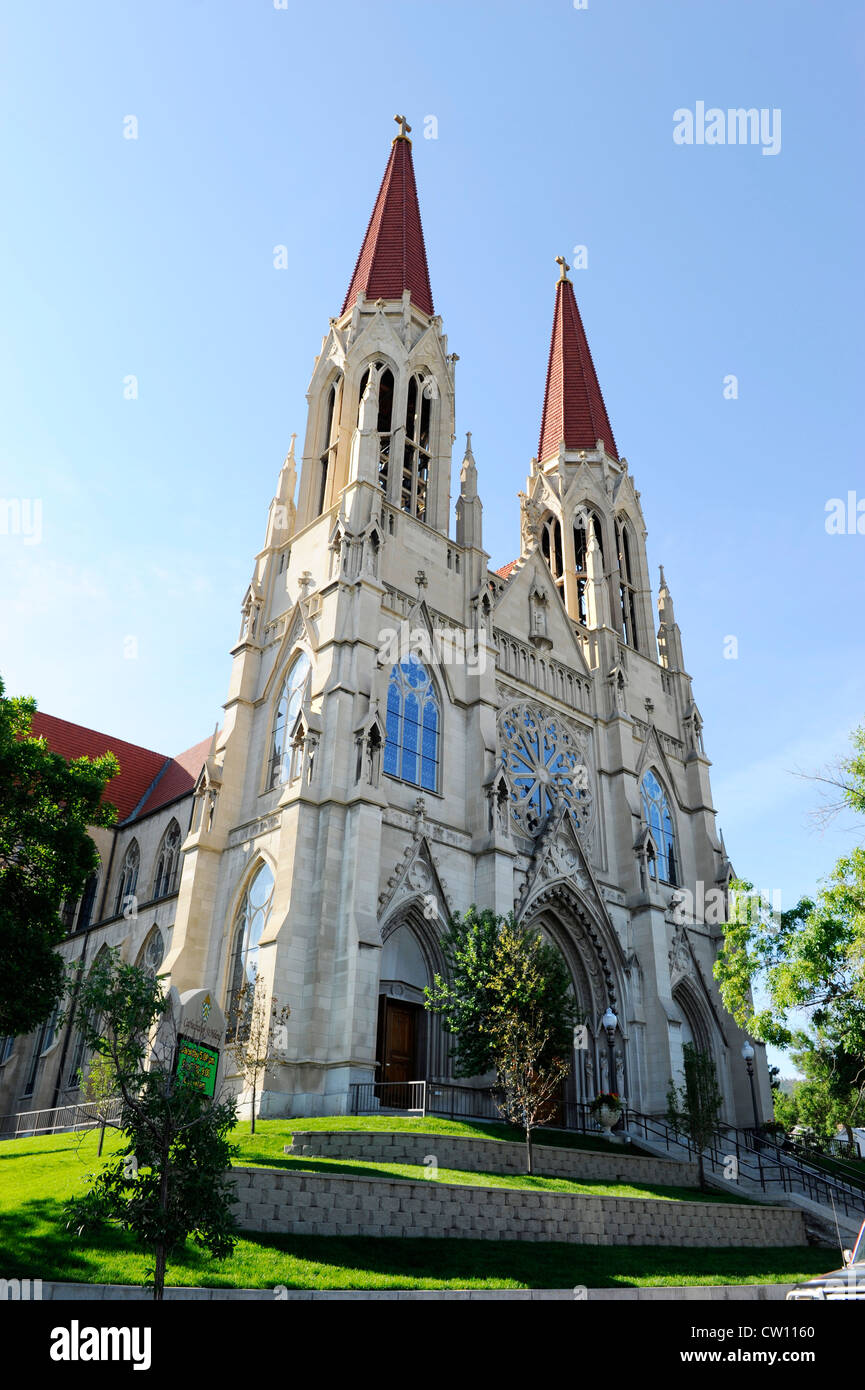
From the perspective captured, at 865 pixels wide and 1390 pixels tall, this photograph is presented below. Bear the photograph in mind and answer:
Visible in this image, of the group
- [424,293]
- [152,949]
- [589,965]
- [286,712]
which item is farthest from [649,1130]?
[424,293]

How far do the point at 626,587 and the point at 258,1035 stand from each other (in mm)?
27196

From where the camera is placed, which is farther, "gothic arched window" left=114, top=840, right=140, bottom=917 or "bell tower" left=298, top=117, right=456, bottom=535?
"gothic arched window" left=114, top=840, right=140, bottom=917

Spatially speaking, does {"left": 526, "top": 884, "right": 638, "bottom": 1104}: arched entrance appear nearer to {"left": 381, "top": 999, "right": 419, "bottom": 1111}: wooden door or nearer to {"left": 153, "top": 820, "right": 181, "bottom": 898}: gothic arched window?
{"left": 381, "top": 999, "right": 419, "bottom": 1111}: wooden door

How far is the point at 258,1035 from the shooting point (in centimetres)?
2020

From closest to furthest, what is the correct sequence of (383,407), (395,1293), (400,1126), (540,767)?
1. (395,1293)
2. (400,1126)
3. (540,767)
4. (383,407)

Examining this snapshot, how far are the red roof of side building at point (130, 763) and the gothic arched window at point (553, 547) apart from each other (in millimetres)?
16313

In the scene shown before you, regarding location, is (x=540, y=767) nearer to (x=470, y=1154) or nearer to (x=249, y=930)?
(x=249, y=930)

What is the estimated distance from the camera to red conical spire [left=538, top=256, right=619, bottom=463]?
45125 millimetres

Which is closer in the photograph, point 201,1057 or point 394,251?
point 201,1057

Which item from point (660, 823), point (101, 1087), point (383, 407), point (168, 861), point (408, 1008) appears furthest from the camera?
point (660, 823)

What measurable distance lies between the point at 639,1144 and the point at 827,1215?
5553 millimetres

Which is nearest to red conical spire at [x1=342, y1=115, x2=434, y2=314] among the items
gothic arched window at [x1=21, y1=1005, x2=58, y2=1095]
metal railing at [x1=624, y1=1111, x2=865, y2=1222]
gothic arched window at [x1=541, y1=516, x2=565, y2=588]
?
gothic arched window at [x1=541, y1=516, x2=565, y2=588]

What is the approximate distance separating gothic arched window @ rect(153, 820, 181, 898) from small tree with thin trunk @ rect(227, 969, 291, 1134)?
13.0 m
